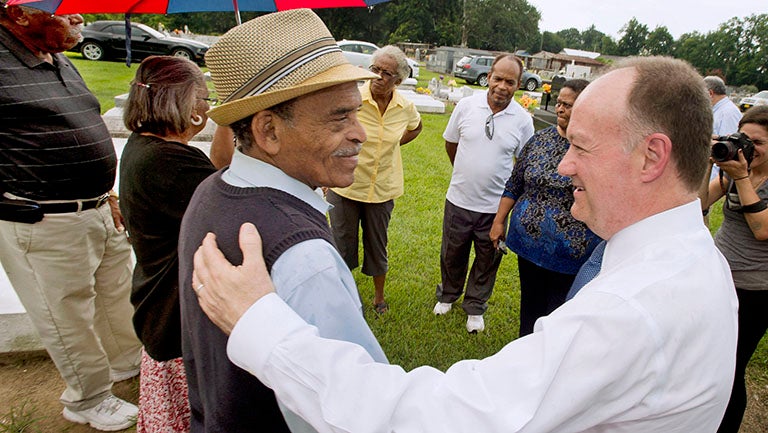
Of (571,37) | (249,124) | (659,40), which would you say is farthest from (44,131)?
(571,37)

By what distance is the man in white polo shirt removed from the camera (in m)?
3.58

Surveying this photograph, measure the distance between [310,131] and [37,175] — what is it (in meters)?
1.77

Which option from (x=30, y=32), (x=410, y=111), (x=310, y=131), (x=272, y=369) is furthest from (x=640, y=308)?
(x=410, y=111)

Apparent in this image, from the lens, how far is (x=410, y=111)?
3939 millimetres

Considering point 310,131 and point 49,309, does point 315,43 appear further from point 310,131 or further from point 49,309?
point 49,309

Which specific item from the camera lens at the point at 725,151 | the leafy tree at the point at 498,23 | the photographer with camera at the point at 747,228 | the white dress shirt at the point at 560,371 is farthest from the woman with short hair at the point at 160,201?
the leafy tree at the point at 498,23

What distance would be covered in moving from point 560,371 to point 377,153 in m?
2.91

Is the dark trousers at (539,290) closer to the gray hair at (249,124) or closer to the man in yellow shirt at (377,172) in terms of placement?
the man in yellow shirt at (377,172)

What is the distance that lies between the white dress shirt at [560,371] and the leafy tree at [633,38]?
11885cm

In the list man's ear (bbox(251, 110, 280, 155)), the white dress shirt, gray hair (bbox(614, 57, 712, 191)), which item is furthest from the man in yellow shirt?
the white dress shirt

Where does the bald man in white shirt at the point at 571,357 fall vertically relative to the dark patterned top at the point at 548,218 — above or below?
above

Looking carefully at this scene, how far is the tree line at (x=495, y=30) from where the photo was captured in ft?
169

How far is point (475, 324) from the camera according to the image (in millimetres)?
3832

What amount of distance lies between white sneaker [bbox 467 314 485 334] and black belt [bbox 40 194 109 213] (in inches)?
114
